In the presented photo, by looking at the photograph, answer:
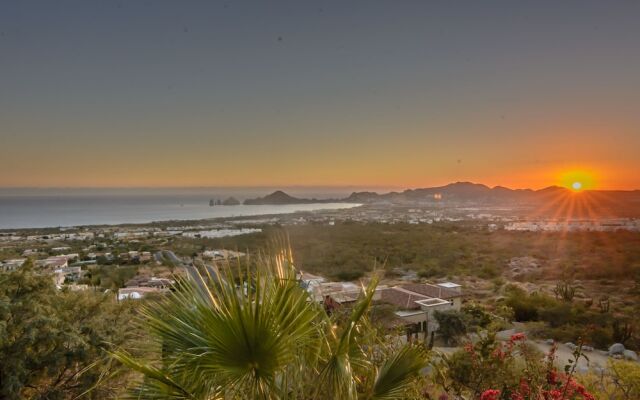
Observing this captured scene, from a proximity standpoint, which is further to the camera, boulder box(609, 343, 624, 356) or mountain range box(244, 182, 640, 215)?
mountain range box(244, 182, 640, 215)

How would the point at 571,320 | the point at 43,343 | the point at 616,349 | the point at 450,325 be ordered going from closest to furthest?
the point at 43,343 < the point at 616,349 < the point at 450,325 < the point at 571,320

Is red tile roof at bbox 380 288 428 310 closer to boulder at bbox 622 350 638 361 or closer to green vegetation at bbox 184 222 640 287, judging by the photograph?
boulder at bbox 622 350 638 361

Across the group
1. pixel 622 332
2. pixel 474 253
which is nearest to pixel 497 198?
pixel 474 253

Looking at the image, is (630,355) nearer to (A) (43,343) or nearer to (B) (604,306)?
(B) (604,306)

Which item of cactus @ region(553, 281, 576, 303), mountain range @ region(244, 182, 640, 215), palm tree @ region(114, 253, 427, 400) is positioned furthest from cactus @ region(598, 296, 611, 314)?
mountain range @ region(244, 182, 640, 215)

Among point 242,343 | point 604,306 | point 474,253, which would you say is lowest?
point 474,253

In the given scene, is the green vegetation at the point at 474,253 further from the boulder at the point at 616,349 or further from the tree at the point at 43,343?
the tree at the point at 43,343

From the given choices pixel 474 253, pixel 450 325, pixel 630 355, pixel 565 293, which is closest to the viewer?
pixel 630 355

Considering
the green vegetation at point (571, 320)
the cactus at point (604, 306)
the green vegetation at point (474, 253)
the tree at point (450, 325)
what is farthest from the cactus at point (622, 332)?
the green vegetation at point (474, 253)
